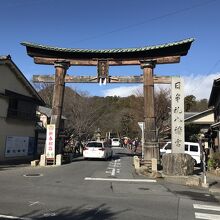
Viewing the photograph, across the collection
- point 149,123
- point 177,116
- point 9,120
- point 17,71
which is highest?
point 17,71

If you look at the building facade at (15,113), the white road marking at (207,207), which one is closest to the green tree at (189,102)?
the building facade at (15,113)

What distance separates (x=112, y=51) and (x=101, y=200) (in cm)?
1478

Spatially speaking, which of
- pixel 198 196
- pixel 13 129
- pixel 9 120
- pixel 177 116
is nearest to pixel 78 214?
pixel 198 196

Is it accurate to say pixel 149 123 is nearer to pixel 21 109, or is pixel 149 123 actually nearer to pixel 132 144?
pixel 21 109

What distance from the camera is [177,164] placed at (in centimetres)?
1742

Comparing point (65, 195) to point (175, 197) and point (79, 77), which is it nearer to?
point (175, 197)

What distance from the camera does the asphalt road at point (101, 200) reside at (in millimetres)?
8414

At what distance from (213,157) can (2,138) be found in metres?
15.5

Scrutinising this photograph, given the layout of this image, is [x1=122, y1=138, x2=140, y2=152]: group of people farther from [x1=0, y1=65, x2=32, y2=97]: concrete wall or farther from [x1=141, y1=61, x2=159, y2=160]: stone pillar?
[x1=141, y1=61, x2=159, y2=160]: stone pillar

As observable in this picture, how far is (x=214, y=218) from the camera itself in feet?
28.0

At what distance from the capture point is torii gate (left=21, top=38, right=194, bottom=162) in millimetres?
22031

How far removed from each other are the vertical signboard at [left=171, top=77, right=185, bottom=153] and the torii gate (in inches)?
107

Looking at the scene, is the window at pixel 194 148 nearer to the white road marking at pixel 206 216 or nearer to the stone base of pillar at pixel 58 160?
the stone base of pillar at pixel 58 160

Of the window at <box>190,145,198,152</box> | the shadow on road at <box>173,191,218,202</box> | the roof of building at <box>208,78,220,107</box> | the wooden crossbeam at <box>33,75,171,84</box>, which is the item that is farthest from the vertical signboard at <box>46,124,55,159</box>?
the roof of building at <box>208,78,220,107</box>
